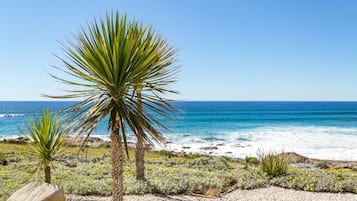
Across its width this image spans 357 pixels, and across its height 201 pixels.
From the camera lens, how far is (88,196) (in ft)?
24.3

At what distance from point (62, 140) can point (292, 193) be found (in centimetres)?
600

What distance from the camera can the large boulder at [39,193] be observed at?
18.0 ft

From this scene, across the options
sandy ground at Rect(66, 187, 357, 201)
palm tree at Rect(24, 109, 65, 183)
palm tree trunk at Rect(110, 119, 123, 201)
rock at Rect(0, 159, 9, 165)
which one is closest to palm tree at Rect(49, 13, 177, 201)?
palm tree trunk at Rect(110, 119, 123, 201)

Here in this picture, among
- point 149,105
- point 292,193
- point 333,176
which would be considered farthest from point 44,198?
point 333,176

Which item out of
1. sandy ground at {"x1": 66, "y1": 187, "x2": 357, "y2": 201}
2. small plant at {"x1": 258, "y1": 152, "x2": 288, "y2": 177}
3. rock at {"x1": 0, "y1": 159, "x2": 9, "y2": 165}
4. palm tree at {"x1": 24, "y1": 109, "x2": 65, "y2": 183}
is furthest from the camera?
rock at {"x1": 0, "y1": 159, "x2": 9, "y2": 165}

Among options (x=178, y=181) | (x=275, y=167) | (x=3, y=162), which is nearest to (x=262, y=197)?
(x=275, y=167)

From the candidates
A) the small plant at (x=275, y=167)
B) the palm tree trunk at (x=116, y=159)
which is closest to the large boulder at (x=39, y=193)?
the palm tree trunk at (x=116, y=159)

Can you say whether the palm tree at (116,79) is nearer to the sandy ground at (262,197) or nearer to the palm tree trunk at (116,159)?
the palm tree trunk at (116,159)

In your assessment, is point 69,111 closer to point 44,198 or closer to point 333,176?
point 44,198

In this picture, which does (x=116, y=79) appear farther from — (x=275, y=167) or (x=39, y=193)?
(x=275, y=167)

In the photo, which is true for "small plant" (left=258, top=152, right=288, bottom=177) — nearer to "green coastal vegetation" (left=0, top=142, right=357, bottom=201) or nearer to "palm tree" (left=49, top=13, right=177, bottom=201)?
"green coastal vegetation" (left=0, top=142, right=357, bottom=201)

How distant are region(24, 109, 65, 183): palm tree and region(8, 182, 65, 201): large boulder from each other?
507 mm

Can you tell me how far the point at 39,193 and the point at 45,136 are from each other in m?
1.07

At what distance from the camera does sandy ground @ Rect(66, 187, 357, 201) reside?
7.24 m
